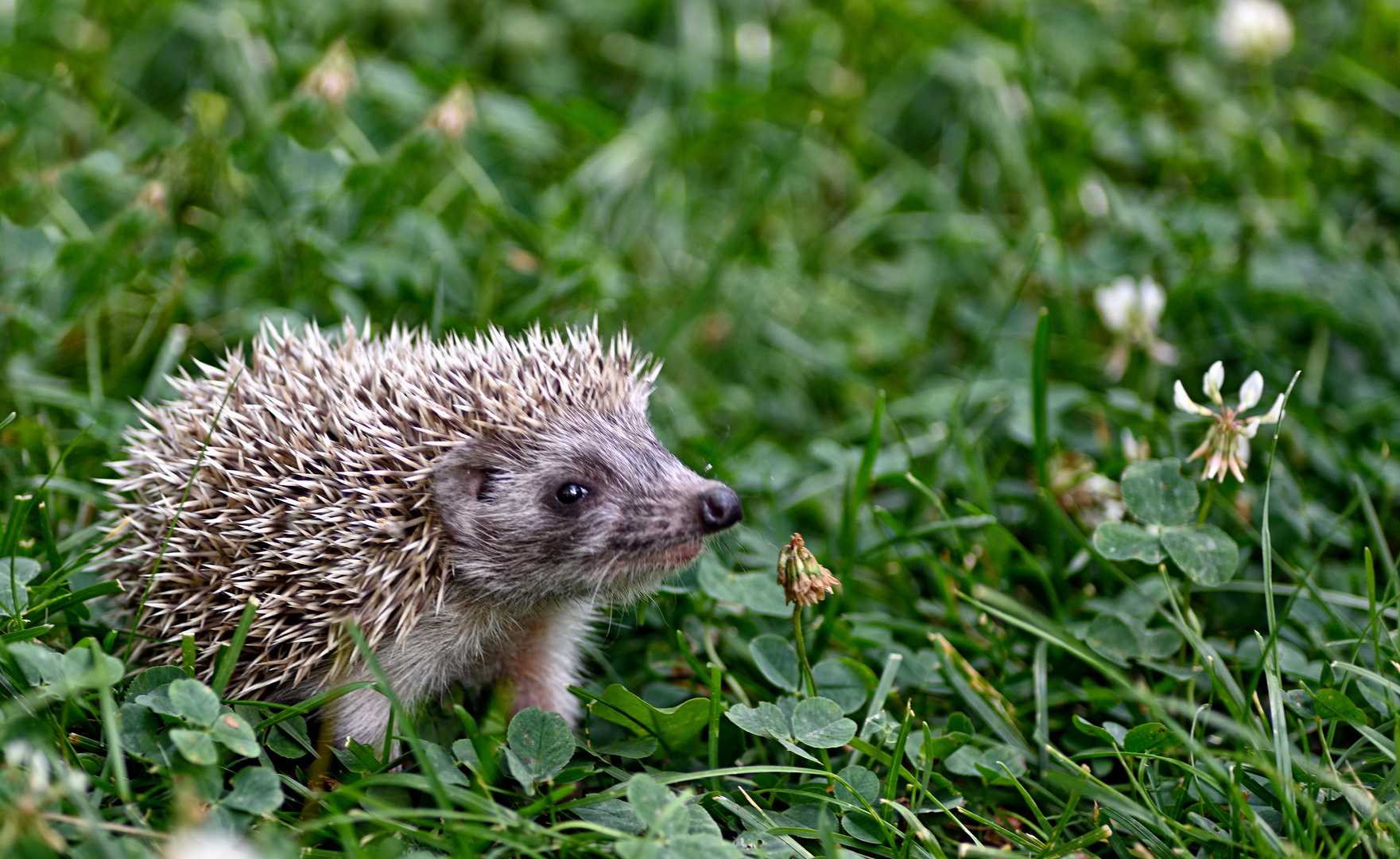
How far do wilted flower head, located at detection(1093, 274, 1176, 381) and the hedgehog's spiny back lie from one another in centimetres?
292

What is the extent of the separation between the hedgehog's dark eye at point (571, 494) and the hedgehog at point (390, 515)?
0.01 m

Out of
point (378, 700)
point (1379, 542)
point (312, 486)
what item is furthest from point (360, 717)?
point (1379, 542)

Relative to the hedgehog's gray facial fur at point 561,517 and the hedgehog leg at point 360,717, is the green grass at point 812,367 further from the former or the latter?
the hedgehog's gray facial fur at point 561,517

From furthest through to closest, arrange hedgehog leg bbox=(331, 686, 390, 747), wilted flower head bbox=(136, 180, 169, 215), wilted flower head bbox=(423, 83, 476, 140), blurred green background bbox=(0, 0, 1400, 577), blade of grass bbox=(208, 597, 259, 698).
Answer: wilted flower head bbox=(423, 83, 476, 140), wilted flower head bbox=(136, 180, 169, 215), blurred green background bbox=(0, 0, 1400, 577), hedgehog leg bbox=(331, 686, 390, 747), blade of grass bbox=(208, 597, 259, 698)

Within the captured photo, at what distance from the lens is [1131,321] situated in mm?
5824

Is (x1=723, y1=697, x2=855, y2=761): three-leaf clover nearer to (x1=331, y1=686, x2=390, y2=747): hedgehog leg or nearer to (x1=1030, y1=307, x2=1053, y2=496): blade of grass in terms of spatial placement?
(x1=331, y1=686, x2=390, y2=747): hedgehog leg

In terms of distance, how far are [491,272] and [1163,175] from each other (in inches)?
175

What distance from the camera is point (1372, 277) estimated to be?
606 cm

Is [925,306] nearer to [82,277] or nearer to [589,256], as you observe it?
[589,256]

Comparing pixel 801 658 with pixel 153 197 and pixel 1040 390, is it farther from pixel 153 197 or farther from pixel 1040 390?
pixel 153 197

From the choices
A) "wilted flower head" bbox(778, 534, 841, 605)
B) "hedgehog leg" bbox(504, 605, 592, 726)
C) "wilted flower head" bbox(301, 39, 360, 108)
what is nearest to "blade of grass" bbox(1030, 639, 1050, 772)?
"wilted flower head" bbox(778, 534, 841, 605)

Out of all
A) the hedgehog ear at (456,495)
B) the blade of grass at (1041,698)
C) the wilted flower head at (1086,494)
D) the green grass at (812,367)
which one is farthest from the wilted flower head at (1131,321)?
the hedgehog ear at (456,495)

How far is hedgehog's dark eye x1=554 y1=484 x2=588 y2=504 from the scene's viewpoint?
13.3 feet

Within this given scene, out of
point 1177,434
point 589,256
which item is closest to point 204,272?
point 589,256
